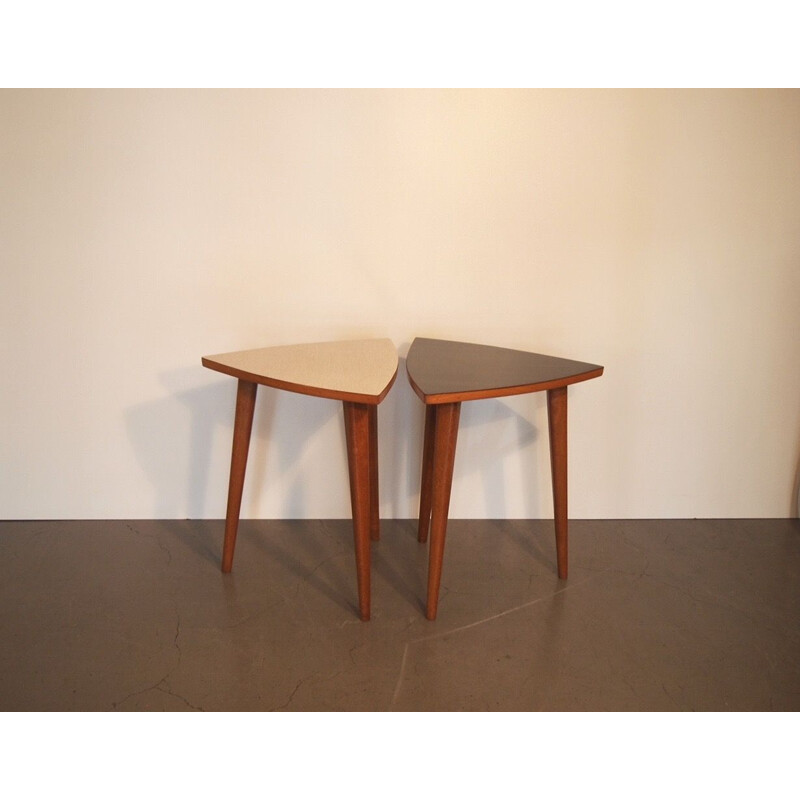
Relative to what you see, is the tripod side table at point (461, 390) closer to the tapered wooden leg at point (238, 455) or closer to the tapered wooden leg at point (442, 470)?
the tapered wooden leg at point (442, 470)

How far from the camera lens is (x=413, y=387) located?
1.48 meters

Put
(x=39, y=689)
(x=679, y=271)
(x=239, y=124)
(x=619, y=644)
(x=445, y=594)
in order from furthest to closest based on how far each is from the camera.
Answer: (x=679, y=271) < (x=239, y=124) < (x=445, y=594) < (x=619, y=644) < (x=39, y=689)

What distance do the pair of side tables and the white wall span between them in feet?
0.77

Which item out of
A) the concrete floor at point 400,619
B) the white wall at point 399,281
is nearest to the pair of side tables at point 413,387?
the concrete floor at point 400,619

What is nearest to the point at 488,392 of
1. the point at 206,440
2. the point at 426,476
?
the point at 426,476

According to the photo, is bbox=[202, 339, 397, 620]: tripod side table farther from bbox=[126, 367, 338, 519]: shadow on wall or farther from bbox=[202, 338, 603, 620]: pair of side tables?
bbox=[126, 367, 338, 519]: shadow on wall

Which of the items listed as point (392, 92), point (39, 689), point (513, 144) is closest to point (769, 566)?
point (513, 144)

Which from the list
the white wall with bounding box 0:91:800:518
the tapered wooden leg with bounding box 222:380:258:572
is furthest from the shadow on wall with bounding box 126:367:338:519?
the tapered wooden leg with bounding box 222:380:258:572

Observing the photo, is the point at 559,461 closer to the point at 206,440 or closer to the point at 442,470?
the point at 442,470

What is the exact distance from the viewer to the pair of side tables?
1.43 meters

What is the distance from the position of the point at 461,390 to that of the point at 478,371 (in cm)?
16

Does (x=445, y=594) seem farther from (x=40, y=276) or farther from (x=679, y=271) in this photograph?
(x=40, y=276)

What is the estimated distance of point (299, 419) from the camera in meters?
1.97

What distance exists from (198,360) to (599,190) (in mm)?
1206
